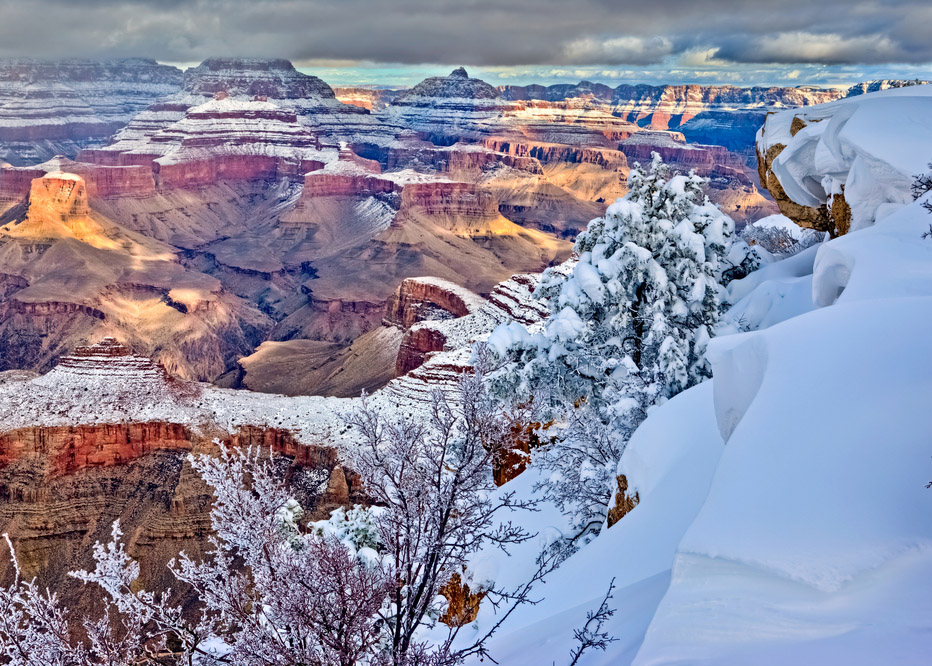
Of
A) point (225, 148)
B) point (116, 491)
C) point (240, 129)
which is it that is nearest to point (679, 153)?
point (240, 129)

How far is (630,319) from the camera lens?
567 inches

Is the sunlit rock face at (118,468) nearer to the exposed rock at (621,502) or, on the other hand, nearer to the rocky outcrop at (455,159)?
the exposed rock at (621,502)

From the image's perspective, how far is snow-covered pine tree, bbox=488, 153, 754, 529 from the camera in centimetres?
1320

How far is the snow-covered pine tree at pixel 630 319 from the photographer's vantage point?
13195 millimetres

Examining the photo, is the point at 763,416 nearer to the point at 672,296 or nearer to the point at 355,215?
the point at 672,296

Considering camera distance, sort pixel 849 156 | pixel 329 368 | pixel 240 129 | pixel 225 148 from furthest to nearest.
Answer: pixel 240 129 < pixel 225 148 < pixel 329 368 < pixel 849 156

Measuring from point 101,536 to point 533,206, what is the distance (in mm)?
124756

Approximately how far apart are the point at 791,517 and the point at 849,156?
11.2 meters

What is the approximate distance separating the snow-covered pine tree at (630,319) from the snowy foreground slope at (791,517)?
372cm

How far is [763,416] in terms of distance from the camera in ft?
21.5

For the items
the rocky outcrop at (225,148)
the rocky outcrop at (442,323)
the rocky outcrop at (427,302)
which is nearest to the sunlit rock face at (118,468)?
the rocky outcrop at (442,323)

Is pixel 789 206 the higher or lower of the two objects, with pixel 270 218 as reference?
lower

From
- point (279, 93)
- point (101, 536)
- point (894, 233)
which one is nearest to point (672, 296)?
point (894, 233)

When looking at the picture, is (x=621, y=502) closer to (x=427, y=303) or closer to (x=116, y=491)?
(x=116, y=491)
